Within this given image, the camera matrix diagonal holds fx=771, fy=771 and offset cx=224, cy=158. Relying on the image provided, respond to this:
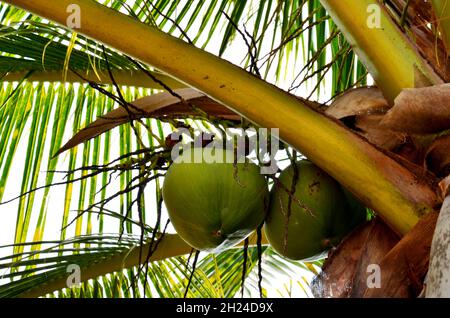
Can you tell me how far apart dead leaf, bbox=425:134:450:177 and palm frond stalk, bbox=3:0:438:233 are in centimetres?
4

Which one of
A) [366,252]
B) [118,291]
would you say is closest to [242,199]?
[366,252]

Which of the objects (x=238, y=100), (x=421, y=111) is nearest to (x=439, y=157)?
(x=421, y=111)

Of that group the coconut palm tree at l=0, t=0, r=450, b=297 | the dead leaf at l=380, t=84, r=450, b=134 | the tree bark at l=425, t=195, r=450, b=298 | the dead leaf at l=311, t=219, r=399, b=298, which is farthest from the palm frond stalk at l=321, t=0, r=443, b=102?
the tree bark at l=425, t=195, r=450, b=298

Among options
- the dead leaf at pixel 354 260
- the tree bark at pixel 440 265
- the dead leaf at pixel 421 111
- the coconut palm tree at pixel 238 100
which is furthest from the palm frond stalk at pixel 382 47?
the tree bark at pixel 440 265

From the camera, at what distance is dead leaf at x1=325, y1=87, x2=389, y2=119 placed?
1.33 m

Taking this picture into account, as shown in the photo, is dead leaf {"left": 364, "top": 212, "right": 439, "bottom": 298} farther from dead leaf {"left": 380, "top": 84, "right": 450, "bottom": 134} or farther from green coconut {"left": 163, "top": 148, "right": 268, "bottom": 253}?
green coconut {"left": 163, "top": 148, "right": 268, "bottom": 253}

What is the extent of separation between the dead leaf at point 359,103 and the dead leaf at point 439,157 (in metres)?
0.14

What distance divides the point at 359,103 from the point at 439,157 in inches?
7.6

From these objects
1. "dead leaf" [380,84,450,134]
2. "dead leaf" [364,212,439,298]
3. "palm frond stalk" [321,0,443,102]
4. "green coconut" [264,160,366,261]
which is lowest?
"dead leaf" [364,212,439,298]

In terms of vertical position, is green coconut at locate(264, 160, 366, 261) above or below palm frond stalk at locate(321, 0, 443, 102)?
below

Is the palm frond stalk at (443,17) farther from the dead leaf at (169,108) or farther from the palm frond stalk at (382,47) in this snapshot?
the dead leaf at (169,108)

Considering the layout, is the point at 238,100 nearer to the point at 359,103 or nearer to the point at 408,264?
the point at 359,103
